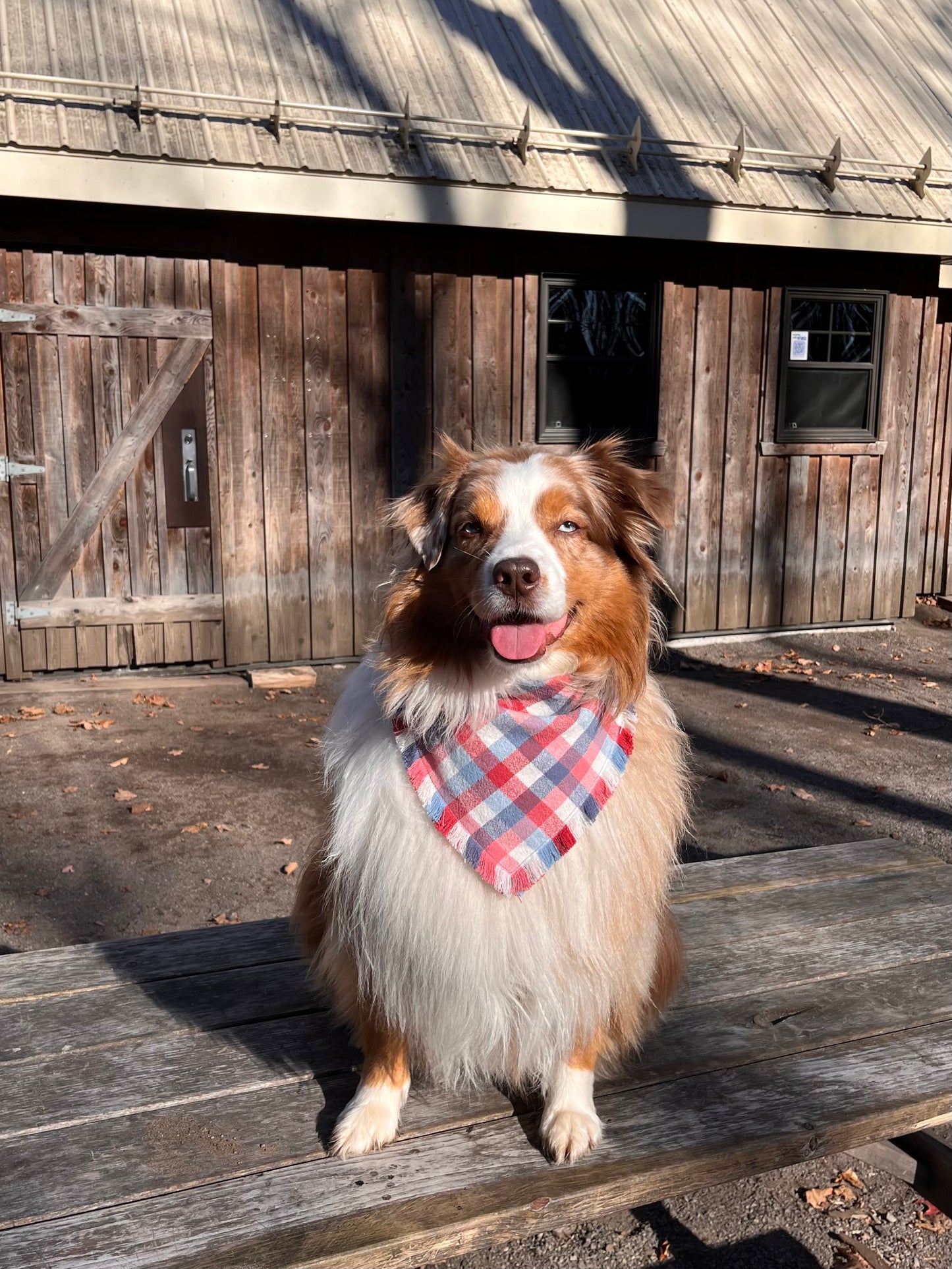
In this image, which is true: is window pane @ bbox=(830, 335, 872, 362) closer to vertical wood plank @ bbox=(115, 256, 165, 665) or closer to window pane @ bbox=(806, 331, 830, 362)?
window pane @ bbox=(806, 331, 830, 362)

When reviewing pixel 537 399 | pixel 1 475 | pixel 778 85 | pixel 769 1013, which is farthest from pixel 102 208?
pixel 769 1013

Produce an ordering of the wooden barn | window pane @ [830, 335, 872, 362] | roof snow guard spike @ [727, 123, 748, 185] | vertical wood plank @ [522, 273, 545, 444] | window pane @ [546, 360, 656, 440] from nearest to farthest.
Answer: the wooden barn, roof snow guard spike @ [727, 123, 748, 185], vertical wood plank @ [522, 273, 545, 444], window pane @ [546, 360, 656, 440], window pane @ [830, 335, 872, 362]

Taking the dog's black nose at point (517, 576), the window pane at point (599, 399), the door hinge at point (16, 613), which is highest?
the window pane at point (599, 399)

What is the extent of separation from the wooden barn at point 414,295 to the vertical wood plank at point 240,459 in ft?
0.08

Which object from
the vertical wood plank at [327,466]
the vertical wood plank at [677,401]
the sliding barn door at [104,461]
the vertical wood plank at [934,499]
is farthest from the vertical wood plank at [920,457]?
the sliding barn door at [104,461]

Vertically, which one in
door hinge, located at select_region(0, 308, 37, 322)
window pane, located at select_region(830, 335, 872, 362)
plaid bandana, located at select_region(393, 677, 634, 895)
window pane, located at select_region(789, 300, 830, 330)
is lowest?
plaid bandana, located at select_region(393, 677, 634, 895)

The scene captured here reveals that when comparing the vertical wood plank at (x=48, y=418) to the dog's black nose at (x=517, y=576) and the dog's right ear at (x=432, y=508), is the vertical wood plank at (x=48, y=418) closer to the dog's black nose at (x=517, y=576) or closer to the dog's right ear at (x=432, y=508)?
the dog's right ear at (x=432, y=508)

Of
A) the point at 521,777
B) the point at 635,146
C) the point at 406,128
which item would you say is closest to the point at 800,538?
the point at 635,146

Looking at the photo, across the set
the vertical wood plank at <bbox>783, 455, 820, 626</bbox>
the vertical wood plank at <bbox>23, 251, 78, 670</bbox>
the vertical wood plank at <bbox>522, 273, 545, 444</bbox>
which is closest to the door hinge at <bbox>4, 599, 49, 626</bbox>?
the vertical wood plank at <bbox>23, 251, 78, 670</bbox>

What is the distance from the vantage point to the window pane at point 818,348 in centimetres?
979

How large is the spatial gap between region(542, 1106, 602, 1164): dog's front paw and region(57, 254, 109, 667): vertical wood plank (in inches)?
258

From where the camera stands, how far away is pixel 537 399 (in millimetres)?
8836

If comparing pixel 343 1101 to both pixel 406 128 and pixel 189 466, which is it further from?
pixel 406 128

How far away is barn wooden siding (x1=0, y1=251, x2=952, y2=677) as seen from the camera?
25.3 ft
